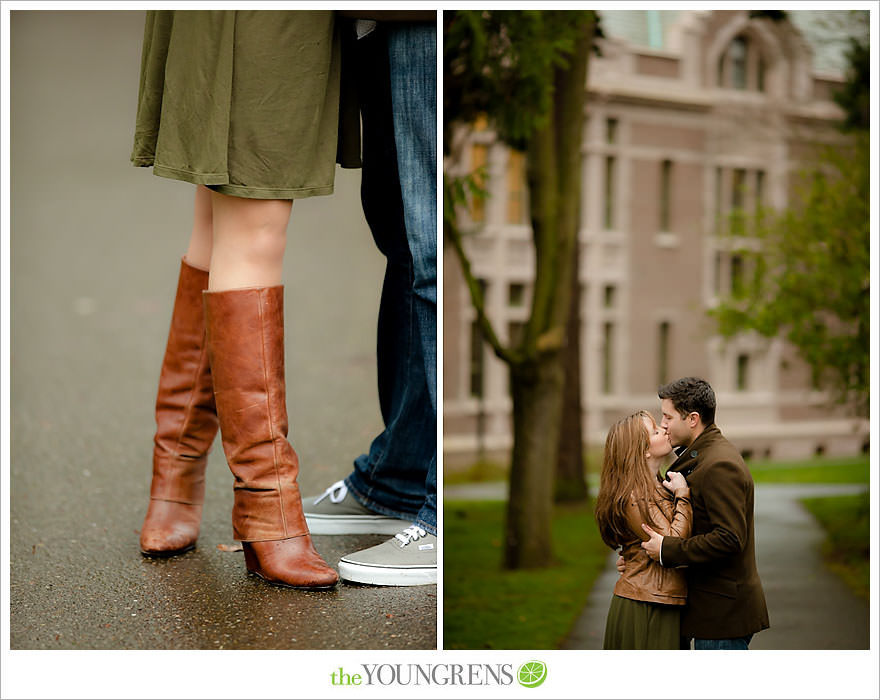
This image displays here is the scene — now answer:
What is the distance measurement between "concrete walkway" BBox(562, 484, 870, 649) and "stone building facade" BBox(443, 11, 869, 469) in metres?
4.57

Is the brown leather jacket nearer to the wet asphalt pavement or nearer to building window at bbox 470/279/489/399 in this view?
the wet asphalt pavement

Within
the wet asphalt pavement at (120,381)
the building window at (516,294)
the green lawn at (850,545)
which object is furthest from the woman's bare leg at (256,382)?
the building window at (516,294)

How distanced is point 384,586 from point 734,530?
835mm

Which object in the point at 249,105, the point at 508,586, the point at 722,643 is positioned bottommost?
the point at 508,586

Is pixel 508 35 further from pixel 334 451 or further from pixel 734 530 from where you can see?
pixel 734 530

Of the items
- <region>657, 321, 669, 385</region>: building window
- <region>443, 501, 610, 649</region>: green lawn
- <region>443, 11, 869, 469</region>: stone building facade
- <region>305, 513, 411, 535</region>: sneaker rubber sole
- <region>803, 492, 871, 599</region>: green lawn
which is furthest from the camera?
<region>657, 321, 669, 385</region>: building window

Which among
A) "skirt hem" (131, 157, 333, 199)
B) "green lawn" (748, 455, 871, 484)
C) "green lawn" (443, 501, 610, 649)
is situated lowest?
"green lawn" (443, 501, 610, 649)

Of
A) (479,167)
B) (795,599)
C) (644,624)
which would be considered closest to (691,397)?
(644,624)

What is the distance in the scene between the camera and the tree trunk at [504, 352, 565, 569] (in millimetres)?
7238

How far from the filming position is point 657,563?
226cm

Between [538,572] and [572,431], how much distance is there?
10.9 ft

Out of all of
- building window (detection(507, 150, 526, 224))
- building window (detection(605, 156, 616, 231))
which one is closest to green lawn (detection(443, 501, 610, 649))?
building window (detection(507, 150, 526, 224))

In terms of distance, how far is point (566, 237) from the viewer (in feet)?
23.2

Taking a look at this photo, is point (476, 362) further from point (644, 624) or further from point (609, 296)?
point (644, 624)
